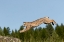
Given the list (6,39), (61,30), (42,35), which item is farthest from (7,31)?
(6,39)

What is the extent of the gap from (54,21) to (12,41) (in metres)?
2.25

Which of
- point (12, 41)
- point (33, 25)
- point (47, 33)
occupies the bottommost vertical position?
point (12, 41)

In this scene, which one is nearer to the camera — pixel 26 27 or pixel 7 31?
pixel 26 27

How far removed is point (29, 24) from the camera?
7.72 m

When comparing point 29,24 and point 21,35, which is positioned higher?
point 21,35

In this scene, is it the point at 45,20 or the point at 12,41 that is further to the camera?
the point at 12,41

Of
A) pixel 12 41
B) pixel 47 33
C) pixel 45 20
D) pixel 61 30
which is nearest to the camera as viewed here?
pixel 45 20

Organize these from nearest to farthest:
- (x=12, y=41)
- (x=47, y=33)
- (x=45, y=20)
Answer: (x=45, y=20) → (x=12, y=41) → (x=47, y=33)

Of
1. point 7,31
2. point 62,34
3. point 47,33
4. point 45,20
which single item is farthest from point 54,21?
point 7,31

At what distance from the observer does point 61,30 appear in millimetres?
26719

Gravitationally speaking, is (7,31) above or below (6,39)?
above

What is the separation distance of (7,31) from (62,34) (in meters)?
8.10

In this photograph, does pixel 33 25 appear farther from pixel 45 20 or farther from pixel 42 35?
pixel 42 35

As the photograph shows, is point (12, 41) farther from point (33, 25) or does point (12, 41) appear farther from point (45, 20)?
point (45, 20)
